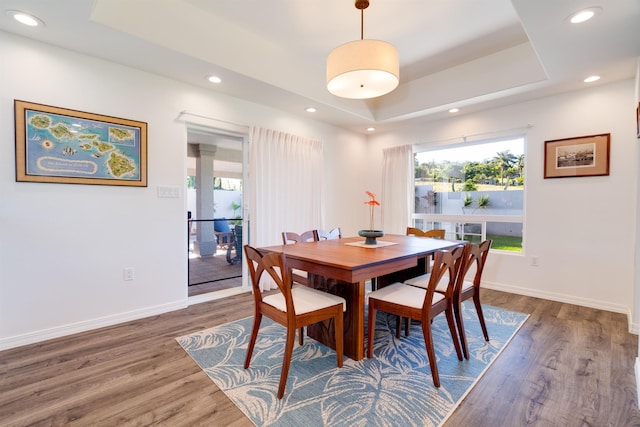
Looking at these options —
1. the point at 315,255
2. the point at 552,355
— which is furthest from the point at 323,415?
the point at 552,355

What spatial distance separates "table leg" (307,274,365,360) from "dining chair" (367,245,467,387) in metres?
0.08

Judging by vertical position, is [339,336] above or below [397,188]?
below

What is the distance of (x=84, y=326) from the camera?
2.57 metres

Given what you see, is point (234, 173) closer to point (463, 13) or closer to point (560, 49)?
point (463, 13)

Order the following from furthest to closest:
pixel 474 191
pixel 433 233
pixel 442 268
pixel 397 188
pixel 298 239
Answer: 1. pixel 397 188
2. pixel 474 191
3. pixel 433 233
4. pixel 298 239
5. pixel 442 268

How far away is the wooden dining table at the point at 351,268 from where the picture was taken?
5.93ft

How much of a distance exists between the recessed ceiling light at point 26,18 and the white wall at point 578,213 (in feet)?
15.1

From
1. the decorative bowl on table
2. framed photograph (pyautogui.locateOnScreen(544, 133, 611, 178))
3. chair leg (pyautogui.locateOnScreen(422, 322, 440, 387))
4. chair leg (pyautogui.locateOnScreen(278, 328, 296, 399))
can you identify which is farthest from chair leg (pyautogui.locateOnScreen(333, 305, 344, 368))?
framed photograph (pyautogui.locateOnScreen(544, 133, 611, 178))

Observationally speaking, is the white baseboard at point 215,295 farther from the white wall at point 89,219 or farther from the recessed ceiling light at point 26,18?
the recessed ceiling light at point 26,18

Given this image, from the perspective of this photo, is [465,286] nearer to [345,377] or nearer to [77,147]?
[345,377]

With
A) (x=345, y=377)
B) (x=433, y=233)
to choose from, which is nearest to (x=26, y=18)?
(x=345, y=377)

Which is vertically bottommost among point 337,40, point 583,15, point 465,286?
point 465,286

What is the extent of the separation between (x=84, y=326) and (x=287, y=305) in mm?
2090

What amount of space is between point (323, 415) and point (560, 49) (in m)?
3.19
